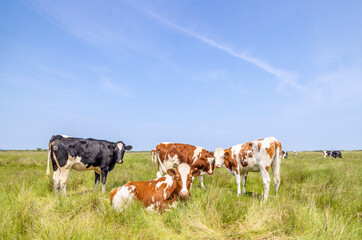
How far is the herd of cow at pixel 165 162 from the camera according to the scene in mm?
5836

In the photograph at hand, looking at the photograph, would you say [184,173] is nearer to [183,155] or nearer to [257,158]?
[257,158]

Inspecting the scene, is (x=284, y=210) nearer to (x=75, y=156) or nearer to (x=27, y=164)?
(x=75, y=156)

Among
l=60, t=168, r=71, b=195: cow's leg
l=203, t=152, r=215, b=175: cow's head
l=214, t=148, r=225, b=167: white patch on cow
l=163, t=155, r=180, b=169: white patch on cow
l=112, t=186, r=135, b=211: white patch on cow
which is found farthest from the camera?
l=203, t=152, r=215, b=175: cow's head

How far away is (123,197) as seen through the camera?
5746 millimetres

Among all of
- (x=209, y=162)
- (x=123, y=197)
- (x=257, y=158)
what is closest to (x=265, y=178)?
(x=257, y=158)

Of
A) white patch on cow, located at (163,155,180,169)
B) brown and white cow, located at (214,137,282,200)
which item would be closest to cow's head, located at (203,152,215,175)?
brown and white cow, located at (214,137,282,200)

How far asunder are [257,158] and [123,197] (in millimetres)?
5330

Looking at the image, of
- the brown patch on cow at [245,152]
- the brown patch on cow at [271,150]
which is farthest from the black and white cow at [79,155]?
the brown patch on cow at [271,150]

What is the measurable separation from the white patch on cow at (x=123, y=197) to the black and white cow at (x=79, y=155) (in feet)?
9.57

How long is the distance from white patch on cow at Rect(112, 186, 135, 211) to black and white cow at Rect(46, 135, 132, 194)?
2917 mm

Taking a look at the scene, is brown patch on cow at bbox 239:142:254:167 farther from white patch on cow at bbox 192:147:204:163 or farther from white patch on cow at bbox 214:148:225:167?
white patch on cow at bbox 192:147:204:163

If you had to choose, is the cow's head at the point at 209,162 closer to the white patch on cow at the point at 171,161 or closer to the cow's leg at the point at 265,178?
the white patch on cow at the point at 171,161

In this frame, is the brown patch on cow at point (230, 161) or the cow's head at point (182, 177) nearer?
the cow's head at point (182, 177)

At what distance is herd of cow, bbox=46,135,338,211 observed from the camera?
584cm
